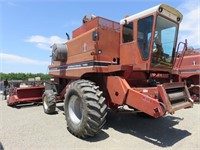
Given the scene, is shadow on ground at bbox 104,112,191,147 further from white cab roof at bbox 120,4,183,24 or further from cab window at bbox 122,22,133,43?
white cab roof at bbox 120,4,183,24

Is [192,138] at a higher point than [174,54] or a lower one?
lower

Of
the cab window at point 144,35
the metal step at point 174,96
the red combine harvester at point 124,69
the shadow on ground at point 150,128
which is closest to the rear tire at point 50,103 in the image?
the red combine harvester at point 124,69

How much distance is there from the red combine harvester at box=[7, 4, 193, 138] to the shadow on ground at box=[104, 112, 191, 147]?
783 mm

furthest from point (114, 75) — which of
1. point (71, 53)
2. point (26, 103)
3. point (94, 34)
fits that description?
point (26, 103)

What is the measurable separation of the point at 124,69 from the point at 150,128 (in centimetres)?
205

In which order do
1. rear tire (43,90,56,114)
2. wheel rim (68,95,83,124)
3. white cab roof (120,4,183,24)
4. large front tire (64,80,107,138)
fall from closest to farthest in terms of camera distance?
large front tire (64,80,107,138) → white cab roof (120,4,183,24) → wheel rim (68,95,83,124) → rear tire (43,90,56,114)

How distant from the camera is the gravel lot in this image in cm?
450

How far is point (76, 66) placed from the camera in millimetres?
6734

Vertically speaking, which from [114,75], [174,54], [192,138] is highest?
[174,54]

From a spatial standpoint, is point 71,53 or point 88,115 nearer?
point 88,115

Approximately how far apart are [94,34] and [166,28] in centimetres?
206

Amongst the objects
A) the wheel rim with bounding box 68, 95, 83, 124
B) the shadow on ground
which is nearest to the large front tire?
the wheel rim with bounding box 68, 95, 83, 124

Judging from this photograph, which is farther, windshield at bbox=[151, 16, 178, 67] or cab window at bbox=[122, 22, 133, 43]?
cab window at bbox=[122, 22, 133, 43]

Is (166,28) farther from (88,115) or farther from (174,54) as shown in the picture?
(88,115)
